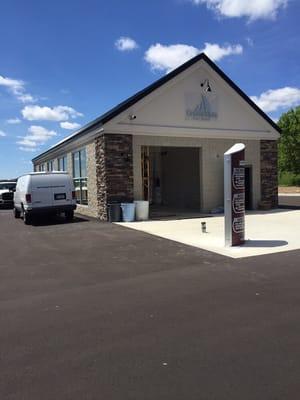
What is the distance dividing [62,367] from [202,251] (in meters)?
5.88

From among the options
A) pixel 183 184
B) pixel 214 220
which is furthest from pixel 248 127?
pixel 214 220

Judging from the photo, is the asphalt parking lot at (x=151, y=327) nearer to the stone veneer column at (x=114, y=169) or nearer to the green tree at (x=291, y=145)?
the stone veneer column at (x=114, y=169)

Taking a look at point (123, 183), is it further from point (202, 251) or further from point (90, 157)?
point (202, 251)

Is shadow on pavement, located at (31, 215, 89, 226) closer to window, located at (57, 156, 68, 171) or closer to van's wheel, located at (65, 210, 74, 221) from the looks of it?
van's wheel, located at (65, 210, 74, 221)

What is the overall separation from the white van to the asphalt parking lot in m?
6.98

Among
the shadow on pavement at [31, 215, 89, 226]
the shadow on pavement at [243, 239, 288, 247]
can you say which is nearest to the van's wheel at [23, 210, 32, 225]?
the shadow on pavement at [31, 215, 89, 226]

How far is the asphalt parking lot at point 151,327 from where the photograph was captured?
3477 millimetres

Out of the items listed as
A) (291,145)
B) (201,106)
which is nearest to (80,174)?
(201,106)

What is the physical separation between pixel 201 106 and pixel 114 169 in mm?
5158

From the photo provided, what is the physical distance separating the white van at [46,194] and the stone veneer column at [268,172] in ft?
30.8

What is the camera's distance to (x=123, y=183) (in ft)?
54.3

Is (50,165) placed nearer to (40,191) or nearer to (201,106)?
(40,191)

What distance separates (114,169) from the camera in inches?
645

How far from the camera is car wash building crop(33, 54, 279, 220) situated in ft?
54.3
